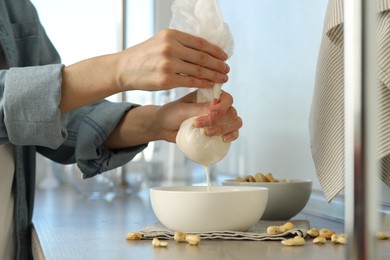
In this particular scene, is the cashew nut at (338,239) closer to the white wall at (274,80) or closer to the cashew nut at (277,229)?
the cashew nut at (277,229)

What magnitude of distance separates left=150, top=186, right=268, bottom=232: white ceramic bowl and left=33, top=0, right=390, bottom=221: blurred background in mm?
258

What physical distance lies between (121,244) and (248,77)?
3.21 ft

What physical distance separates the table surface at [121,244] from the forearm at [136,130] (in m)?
0.14

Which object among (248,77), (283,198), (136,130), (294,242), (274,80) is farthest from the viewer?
(248,77)

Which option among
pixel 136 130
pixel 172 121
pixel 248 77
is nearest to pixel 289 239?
pixel 172 121

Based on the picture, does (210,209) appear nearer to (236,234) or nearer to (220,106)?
(236,234)

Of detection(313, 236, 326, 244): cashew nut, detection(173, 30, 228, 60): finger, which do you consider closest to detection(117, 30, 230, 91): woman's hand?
detection(173, 30, 228, 60): finger

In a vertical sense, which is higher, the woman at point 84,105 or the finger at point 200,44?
the finger at point 200,44

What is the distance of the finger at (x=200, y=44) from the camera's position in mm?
858

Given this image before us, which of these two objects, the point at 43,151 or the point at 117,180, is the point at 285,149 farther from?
the point at 117,180

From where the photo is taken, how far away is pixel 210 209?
2.76ft

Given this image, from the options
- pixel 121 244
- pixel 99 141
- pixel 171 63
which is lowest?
pixel 121 244

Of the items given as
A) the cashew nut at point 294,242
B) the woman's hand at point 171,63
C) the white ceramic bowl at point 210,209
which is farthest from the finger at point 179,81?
the cashew nut at point 294,242

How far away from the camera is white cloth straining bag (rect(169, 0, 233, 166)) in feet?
2.93
